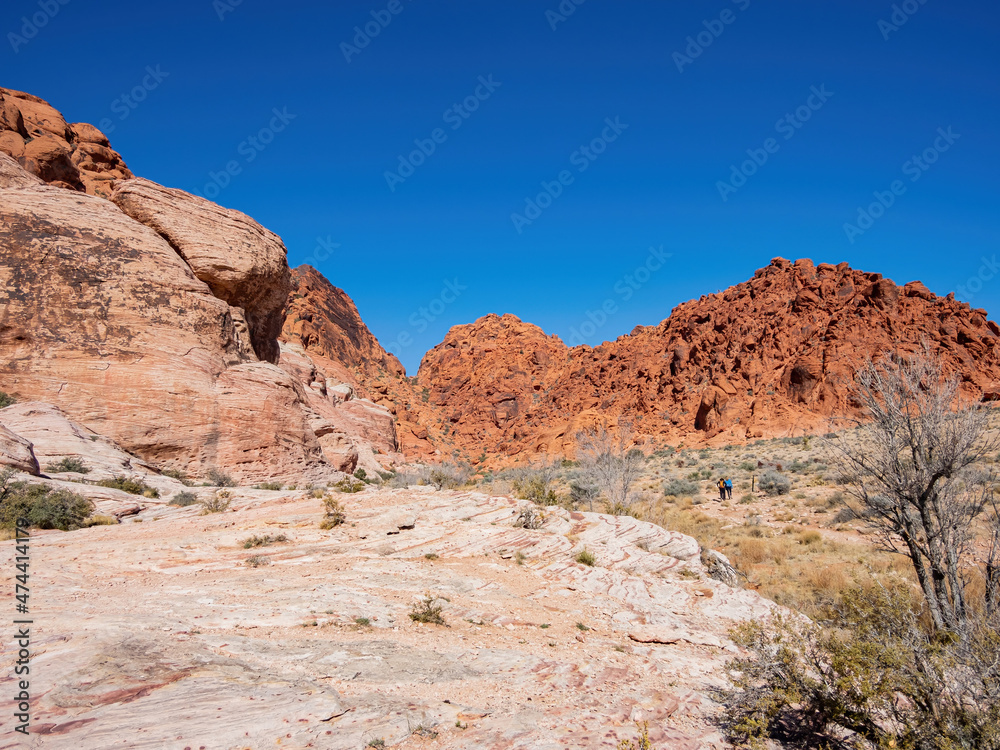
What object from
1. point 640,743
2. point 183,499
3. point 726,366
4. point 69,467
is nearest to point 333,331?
point 726,366

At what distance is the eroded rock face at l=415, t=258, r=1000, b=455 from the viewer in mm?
41781

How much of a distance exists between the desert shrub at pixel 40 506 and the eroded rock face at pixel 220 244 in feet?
38.4

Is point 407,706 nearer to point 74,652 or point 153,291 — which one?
point 74,652

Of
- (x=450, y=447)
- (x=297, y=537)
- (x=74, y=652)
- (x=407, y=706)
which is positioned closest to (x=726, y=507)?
(x=297, y=537)

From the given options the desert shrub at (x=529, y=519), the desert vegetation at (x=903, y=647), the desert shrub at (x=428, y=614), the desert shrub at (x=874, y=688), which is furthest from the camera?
the desert shrub at (x=529, y=519)

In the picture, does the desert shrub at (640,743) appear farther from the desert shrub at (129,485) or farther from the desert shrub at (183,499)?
the desert shrub at (129,485)

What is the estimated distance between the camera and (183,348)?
16312mm

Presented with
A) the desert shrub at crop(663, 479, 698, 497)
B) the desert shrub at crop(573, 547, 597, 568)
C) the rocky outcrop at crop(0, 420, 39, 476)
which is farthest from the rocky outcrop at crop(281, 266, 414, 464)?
Answer: the desert shrub at crop(573, 547, 597, 568)

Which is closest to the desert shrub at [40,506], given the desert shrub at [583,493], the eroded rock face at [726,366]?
the desert shrub at [583,493]

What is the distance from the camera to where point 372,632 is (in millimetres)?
6457

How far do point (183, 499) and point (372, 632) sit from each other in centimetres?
761

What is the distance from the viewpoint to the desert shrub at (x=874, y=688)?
13.6 ft

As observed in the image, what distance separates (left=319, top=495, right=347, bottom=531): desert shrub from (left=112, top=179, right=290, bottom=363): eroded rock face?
1308cm

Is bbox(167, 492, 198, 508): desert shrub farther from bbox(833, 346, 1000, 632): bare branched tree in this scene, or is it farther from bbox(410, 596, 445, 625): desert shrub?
bbox(833, 346, 1000, 632): bare branched tree
